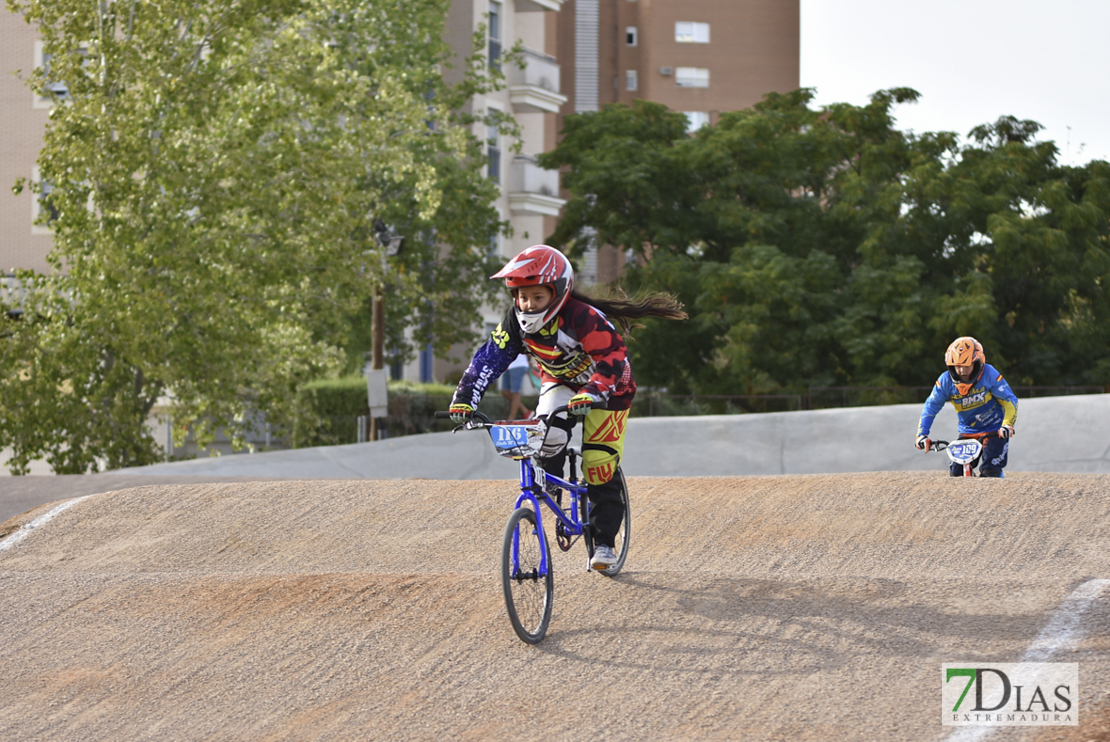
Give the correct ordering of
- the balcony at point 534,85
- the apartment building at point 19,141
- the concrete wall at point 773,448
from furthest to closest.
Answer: the balcony at point 534,85, the apartment building at point 19,141, the concrete wall at point 773,448

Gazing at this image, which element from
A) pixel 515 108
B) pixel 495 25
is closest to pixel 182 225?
pixel 495 25

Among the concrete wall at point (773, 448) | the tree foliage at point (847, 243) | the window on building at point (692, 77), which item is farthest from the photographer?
the window on building at point (692, 77)

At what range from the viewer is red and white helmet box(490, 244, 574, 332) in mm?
6211

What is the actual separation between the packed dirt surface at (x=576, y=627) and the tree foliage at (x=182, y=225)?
28.9 ft

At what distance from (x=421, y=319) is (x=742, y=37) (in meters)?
36.7

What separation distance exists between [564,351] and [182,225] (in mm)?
13320

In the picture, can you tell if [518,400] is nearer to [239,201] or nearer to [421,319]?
[239,201]

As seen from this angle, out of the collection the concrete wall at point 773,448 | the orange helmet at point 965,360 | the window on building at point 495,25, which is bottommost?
the concrete wall at point 773,448

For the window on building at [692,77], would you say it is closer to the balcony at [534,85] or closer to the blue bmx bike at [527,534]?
the balcony at [534,85]

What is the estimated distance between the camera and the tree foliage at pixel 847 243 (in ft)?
92.7

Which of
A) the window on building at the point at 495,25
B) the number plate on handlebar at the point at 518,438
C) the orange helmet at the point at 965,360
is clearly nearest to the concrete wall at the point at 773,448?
the orange helmet at the point at 965,360

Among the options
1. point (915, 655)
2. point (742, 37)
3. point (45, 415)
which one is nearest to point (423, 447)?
point (45, 415)

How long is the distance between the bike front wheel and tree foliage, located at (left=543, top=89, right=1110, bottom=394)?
22435 millimetres

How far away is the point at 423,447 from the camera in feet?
58.8
